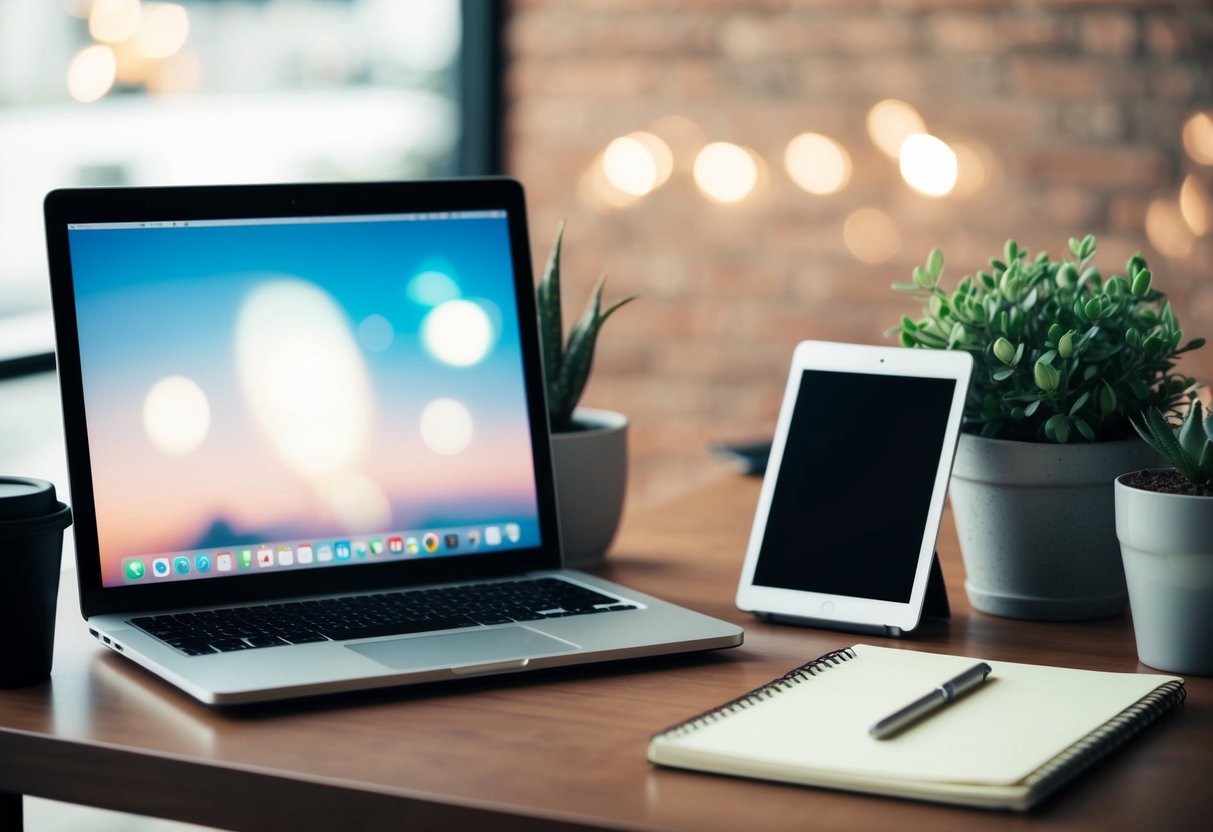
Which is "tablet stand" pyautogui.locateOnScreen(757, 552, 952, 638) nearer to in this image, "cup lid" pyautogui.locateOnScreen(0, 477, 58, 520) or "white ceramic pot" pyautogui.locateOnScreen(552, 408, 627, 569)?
"white ceramic pot" pyautogui.locateOnScreen(552, 408, 627, 569)

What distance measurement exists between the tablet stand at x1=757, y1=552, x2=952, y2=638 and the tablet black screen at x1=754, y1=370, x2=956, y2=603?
21mm

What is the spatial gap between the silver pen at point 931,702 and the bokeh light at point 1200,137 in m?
1.76

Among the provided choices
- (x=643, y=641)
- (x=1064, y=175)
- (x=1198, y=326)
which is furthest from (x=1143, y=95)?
(x=643, y=641)

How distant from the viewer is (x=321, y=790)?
2.34 ft

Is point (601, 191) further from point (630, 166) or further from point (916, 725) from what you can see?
point (916, 725)

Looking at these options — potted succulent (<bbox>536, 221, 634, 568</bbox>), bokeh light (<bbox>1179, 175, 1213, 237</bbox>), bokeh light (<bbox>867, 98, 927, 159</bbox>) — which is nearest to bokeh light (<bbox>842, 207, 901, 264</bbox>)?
bokeh light (<bbox>867, 98, 927, 159</bbox>)

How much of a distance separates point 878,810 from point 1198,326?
1.94 meters

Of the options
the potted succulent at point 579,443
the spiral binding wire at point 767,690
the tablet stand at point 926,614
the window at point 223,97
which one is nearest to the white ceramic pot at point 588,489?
the potted succulent at point 579,443

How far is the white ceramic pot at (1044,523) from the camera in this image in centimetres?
101

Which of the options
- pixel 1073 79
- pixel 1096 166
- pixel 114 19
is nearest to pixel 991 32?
pixel 1073 79

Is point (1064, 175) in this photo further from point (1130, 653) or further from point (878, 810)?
point (878, 810)

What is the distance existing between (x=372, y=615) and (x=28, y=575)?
0.23m

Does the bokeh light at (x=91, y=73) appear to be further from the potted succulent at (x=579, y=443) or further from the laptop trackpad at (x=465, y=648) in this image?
the laptop trackpad at (x=465, y=648)

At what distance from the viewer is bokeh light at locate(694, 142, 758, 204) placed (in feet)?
8.80
